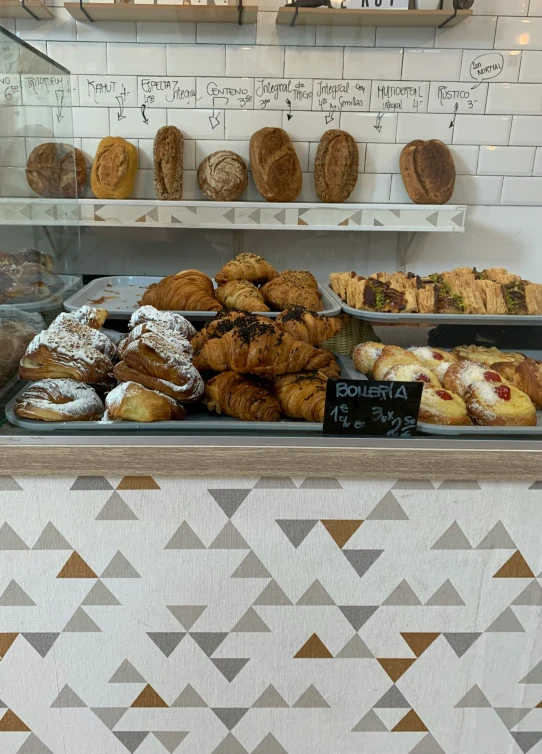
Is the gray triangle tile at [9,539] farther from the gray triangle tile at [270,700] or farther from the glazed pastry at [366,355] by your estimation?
the glazed pastry at [366,355]

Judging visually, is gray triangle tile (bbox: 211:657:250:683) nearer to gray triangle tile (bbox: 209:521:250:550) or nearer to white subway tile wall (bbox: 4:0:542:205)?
gray triangle tile (bbox: 209:521:250:550)

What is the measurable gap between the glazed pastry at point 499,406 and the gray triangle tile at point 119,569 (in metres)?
0.70

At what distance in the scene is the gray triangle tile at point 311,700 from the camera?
3.64 ft

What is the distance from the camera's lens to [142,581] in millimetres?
1026

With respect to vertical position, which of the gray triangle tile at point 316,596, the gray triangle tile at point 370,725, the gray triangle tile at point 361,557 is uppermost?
the gray triangle tile at point 361,557

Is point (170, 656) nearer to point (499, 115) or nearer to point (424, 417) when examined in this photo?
point (424, 417)

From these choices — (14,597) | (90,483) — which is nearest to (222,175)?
(90,483)

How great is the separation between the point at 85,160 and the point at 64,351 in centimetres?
42

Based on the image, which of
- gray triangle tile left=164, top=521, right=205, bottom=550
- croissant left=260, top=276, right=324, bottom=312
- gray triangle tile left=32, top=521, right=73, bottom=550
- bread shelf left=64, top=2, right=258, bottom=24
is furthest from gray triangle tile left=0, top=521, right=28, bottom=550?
bread shelf left=64, top=2, right=258, bottom=24

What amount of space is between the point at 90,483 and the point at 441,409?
0.65 m

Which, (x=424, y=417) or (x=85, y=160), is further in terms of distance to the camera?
(x=85, y=160)

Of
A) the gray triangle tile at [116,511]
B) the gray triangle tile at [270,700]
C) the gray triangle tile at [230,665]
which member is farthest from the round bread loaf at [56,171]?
the gray triangle tile at [270,700]

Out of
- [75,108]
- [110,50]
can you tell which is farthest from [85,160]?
[110,50]

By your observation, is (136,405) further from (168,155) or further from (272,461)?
(168,155)
